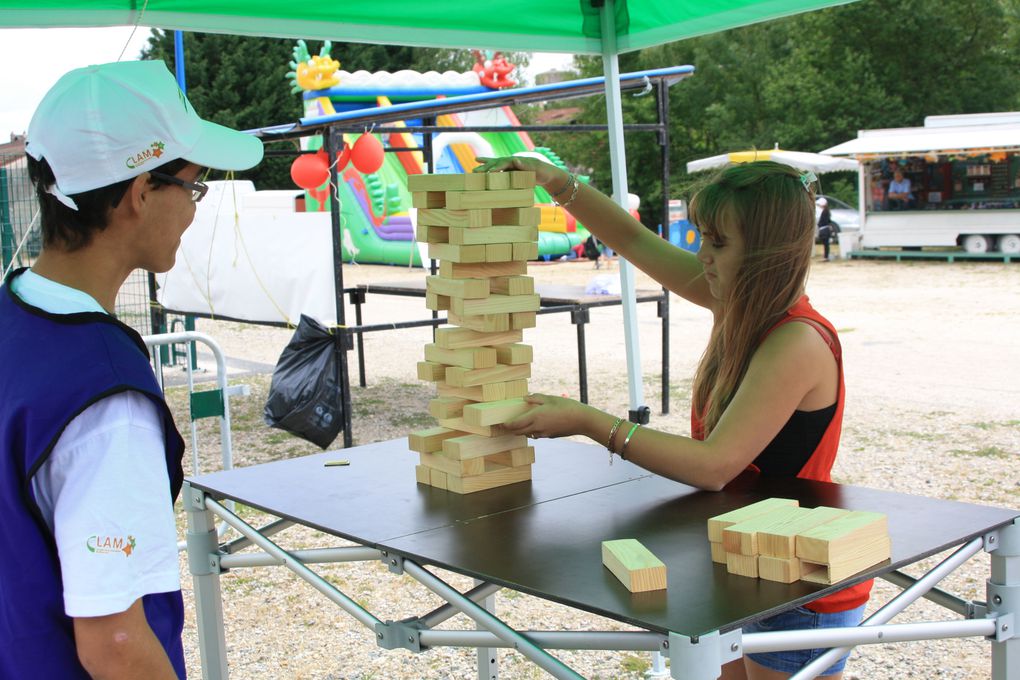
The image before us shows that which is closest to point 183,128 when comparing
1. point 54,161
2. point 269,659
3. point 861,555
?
point 54,161

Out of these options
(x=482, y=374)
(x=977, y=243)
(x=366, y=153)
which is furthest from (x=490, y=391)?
(x=977, y=243)

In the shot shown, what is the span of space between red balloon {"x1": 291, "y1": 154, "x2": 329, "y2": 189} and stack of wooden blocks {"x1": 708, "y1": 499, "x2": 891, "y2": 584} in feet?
19.5

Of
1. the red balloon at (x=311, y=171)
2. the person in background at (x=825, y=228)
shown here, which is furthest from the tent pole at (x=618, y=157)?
the person in background at (x=825, y=228)

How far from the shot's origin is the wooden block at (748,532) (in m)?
1.73

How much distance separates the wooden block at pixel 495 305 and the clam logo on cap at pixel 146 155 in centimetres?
100

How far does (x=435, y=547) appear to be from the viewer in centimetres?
198

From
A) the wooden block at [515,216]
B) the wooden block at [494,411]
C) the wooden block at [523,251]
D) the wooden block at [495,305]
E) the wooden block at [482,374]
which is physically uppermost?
the wooden block at [515,216]

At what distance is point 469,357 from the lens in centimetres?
239

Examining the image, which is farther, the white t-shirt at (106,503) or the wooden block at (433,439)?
the wooden block at (433,439)

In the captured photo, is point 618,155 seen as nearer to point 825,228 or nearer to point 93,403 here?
point 93,403

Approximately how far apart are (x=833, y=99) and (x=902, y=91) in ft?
7.12

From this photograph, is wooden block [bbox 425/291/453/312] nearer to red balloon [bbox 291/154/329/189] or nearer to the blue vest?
the blue vest

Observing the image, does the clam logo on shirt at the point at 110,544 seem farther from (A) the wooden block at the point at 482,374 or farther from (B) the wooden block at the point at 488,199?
(B) the wooden block at the point at 488,199

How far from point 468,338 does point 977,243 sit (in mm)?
20327
